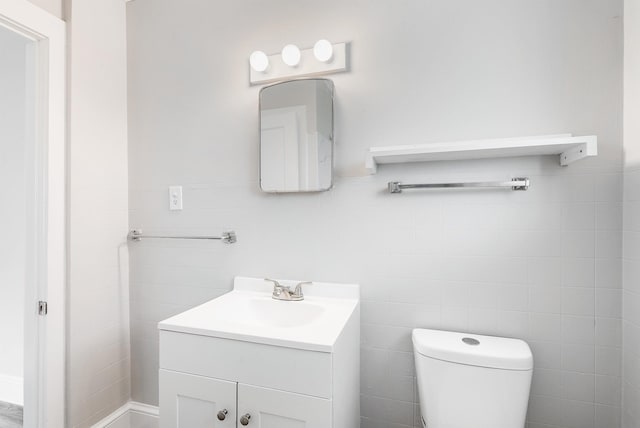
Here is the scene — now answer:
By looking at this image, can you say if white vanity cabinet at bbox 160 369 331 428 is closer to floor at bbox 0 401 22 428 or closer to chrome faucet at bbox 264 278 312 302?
chrome faucet at bbox 264 278 312 302

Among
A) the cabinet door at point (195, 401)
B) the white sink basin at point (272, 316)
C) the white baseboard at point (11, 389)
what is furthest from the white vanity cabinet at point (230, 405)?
the white baseboard at point (11, 389)

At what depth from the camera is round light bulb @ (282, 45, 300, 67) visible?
1.38m

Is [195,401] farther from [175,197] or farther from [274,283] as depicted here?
[175,197]

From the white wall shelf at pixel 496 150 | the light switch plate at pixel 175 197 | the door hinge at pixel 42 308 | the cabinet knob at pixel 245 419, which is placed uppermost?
the white wall shelf at pixel 496 150

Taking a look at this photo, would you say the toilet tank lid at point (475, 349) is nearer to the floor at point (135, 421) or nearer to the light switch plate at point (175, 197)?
the light switch plate at point (175, 197)

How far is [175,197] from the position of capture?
1.66m

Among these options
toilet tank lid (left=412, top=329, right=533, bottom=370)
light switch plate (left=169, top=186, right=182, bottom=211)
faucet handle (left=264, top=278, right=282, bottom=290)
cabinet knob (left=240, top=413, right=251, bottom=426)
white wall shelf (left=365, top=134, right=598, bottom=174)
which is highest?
white wall shelf (left=365, top=134, right=598, bottom=174)

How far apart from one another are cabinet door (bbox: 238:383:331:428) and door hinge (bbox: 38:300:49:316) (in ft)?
3.39

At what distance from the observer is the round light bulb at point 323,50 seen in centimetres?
134

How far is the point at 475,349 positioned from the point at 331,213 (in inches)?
29.9

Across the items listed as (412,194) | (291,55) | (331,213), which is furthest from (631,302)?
(291,55)

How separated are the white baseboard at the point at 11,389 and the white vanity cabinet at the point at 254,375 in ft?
5.71

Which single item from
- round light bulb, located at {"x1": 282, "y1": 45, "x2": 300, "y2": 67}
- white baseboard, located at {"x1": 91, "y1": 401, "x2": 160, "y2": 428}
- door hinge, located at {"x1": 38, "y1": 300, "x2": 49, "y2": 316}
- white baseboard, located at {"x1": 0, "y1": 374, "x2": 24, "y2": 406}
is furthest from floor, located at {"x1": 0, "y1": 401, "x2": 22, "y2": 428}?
round light bulb, located at {"x1": 282, "y1": 45, "x2": 300, "y2": 67}

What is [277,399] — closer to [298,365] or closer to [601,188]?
[298,365]
